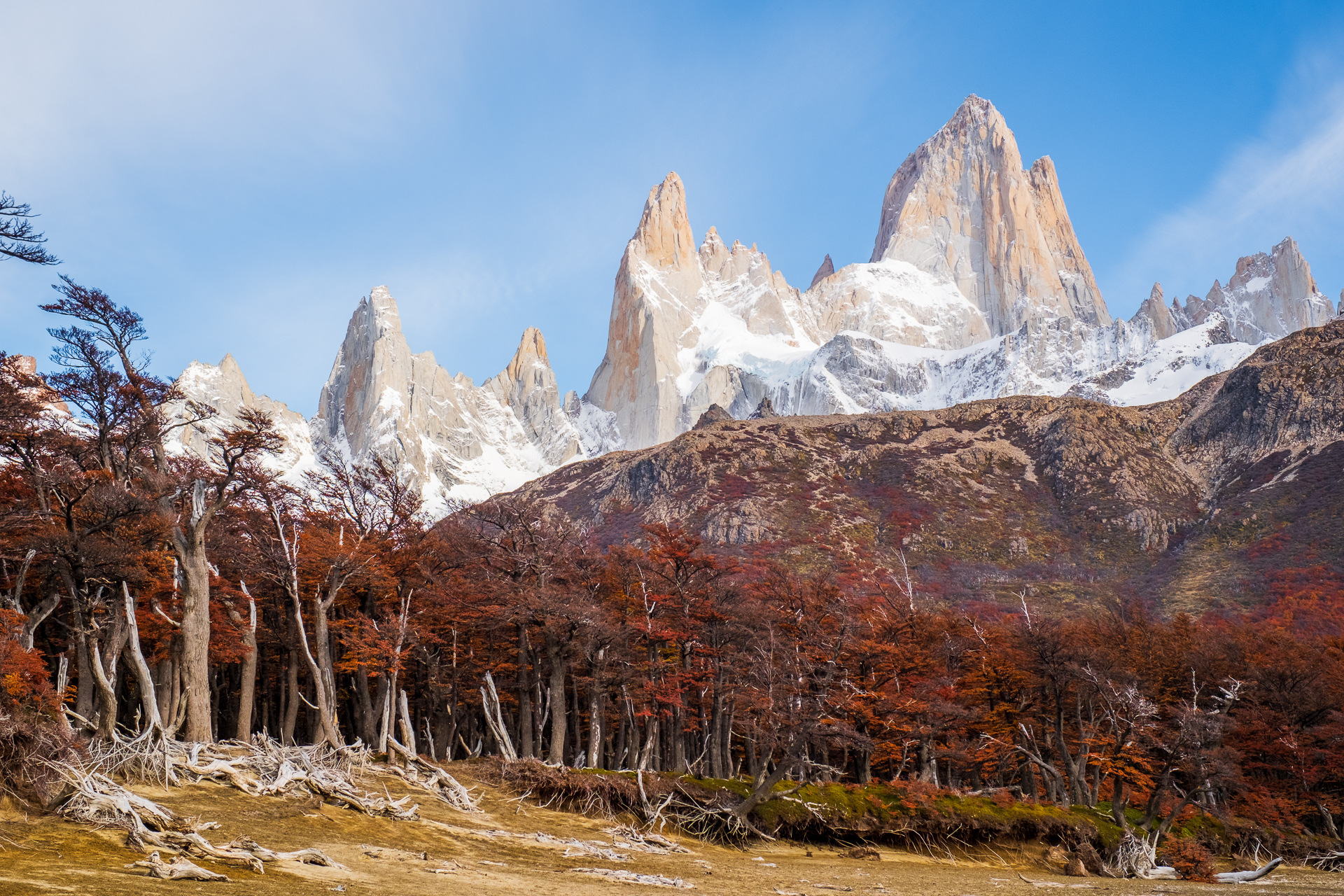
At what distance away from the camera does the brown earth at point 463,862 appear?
28.2 feet

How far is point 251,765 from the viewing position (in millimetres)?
16500

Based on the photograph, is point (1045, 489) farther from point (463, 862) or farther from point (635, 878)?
point (463, 862)

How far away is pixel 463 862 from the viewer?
13000mm

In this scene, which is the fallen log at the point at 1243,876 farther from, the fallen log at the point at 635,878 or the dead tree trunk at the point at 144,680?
the dead tree trunk at the point at 144,680

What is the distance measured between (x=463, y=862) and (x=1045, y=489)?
12404 centimetres

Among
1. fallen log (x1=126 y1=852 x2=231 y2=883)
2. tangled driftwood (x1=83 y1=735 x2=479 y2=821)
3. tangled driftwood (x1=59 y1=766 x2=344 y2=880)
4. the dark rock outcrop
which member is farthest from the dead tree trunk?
the dark rock outcrop

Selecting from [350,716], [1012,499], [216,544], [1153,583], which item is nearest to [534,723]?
[350,716]

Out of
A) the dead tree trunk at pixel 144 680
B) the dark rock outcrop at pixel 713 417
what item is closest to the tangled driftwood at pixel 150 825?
the dead tree trunk at pixel 144 680

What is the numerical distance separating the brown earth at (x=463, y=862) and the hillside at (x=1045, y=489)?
229ft

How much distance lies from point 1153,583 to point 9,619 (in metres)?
97.9

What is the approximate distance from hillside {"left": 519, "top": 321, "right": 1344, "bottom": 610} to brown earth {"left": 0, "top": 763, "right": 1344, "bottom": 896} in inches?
2751

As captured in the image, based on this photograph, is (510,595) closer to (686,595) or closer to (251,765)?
(686,595)

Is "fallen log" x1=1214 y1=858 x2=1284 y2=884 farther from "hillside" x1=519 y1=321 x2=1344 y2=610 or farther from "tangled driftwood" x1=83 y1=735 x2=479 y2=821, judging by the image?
"hillside" x1=519 y1=321 x2=1344 y2=610

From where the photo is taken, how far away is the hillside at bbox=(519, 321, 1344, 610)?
93.1 m
